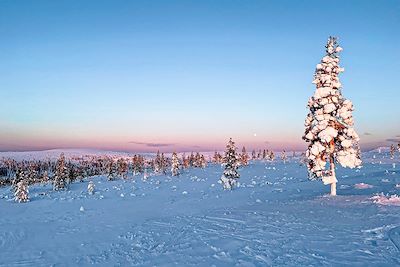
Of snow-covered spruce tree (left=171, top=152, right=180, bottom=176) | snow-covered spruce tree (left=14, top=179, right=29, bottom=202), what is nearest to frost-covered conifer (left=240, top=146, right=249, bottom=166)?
snow-covered spruce tree (left=171, top=152, right=180, bottom=176)

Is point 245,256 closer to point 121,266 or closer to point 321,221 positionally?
point 121,266

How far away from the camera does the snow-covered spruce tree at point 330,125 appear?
3138 centimetres

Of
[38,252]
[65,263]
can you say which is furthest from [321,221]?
[38,252]

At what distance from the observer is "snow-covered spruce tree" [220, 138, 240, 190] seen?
2557 inches

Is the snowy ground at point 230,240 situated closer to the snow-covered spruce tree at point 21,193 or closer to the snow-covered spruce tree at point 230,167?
the snow-covered spruce tree at point 230,167

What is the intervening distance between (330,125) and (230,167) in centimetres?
3427

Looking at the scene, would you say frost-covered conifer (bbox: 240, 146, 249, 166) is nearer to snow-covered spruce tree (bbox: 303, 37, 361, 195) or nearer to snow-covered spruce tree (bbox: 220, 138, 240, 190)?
snow-covered spruce tree (bbox: 220, 138, 240, 190)

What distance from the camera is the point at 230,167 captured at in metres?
64.9

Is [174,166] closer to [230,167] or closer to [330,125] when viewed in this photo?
[230,167]

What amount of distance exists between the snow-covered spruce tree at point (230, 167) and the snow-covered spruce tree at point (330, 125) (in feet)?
106

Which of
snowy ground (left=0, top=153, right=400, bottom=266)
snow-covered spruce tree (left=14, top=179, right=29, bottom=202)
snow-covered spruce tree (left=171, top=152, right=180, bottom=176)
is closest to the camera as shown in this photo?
snowy ground (left=0, top=153, right=400, bottom=266)

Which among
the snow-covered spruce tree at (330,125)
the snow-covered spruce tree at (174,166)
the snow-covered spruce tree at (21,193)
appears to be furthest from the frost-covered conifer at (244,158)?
the snow-covered spruce tree at (330,125)

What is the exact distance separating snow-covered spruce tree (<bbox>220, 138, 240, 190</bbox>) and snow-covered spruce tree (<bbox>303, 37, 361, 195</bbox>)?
106 feet

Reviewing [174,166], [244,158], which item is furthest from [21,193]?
[244,158]
